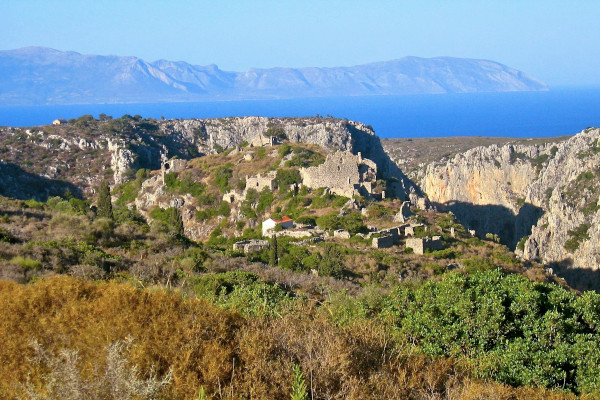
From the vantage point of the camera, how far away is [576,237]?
42531 mm

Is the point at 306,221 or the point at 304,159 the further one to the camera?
the point at 304,159

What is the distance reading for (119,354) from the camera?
7.02 metres

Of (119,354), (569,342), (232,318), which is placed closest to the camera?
(119,354)

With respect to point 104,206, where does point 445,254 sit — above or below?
below

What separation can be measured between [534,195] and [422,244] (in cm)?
2819

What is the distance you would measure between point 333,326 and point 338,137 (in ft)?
190

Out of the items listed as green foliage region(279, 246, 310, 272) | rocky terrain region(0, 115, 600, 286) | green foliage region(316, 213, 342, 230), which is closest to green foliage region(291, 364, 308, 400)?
green foliage region(279, 246, 310, 272)

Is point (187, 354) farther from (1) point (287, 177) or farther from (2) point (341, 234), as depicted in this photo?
(1) point (287, 177)

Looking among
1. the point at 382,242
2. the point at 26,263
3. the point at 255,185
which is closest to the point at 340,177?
the point at 255,185

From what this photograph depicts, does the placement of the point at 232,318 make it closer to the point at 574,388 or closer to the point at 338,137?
the point at 574,388

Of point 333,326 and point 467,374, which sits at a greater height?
point 333,326

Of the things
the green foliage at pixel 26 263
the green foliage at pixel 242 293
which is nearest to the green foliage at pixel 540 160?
the green foliage at pixel 242 293

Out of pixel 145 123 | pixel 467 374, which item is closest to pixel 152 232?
pixel 467 374

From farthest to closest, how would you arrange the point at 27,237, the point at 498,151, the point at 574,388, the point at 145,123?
the point at 145,123, the point at 498,151, the point at 27,237, the point at 574,388
